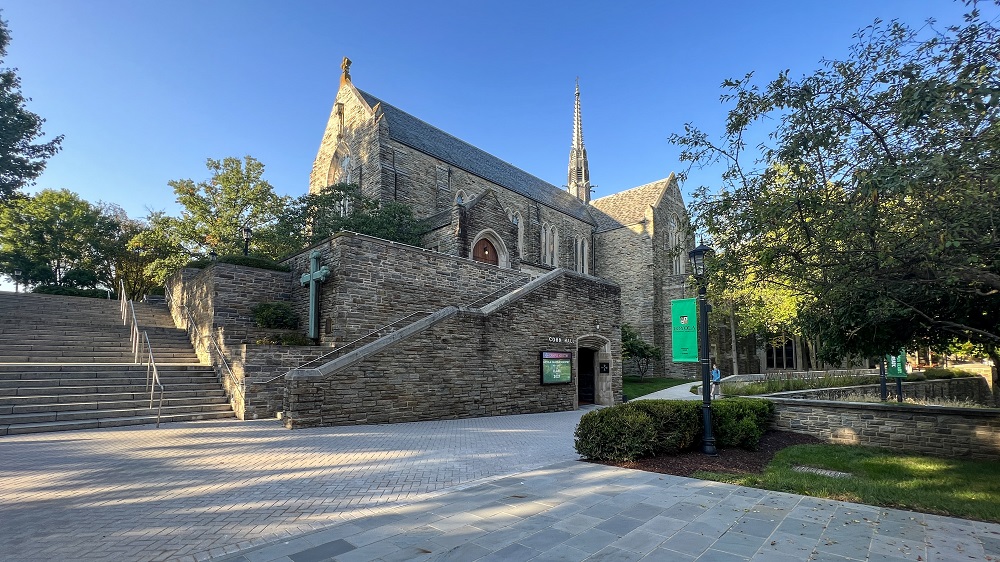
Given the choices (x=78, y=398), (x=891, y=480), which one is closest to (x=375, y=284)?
(x=78, y=398)

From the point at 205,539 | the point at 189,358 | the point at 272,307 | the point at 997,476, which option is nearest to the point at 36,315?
the point at 189,358

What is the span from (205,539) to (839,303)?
10320 mm

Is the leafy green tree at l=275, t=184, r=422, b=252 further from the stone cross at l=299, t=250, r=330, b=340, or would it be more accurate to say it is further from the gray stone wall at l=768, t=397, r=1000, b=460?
the gray stone wall at l=768, t=397, r=1000, b=460

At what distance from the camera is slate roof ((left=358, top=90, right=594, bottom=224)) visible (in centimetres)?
2906

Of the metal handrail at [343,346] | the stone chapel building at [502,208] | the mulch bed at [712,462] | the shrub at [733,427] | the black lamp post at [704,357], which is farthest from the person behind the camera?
the stone chapel building at [502,208]

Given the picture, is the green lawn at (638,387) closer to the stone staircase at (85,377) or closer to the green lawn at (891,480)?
the green lawn at (891,480)

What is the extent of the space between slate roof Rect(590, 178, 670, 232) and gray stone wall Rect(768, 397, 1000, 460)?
29991 mm

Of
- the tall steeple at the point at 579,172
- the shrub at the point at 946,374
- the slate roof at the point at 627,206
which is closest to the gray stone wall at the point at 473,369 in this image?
the shrub at the point at 946,374

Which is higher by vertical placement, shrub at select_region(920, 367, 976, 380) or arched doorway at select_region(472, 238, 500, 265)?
arched doorway at select_region(472, 238, 500, 265)

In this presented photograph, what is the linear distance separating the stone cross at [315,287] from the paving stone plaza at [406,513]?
255 inches

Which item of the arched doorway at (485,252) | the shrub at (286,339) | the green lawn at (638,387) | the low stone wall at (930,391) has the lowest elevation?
the green lawn at (638,387)

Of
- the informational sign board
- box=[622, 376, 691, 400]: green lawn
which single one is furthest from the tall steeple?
the informational sign board

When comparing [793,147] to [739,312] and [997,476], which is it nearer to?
[997,476]

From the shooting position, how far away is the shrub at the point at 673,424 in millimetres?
8016
